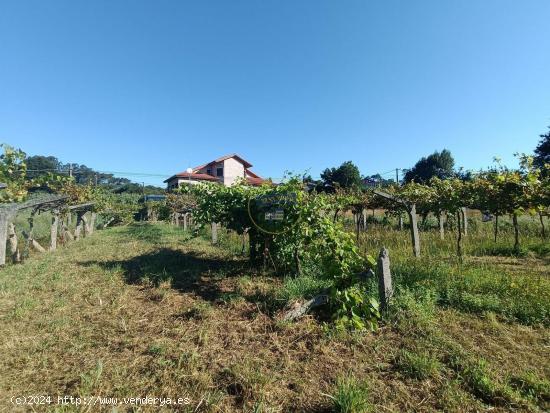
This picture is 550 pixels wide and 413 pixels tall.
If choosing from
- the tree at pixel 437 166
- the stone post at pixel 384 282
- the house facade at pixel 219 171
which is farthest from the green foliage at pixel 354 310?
the tree at pixel 437 166

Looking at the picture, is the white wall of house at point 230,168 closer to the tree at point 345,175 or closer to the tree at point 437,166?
the tree at point 345,175

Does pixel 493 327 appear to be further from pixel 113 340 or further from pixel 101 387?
pixel 113 340

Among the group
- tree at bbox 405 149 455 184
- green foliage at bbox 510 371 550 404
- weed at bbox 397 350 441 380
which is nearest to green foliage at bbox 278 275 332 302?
weed at bbox 397 350 441 380

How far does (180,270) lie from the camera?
7152 millimetres

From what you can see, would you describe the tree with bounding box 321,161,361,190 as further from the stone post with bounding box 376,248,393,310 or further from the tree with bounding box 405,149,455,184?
the stone post with bounding box 376,248,393,310

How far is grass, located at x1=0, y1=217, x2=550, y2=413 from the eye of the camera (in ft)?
8.66

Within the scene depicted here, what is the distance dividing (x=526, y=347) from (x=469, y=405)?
1.51 metres

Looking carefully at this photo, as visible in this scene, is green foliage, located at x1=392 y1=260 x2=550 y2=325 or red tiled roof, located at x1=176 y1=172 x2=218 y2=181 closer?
green foliage, located at x1=392 y1=260 x2=550 y2=325

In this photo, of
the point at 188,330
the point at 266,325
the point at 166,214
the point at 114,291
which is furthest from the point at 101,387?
the point at 166,214

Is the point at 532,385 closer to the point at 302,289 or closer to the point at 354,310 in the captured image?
the point at 354,310

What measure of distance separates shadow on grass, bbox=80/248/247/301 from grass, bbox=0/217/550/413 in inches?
4.4

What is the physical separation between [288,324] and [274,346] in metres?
0.46

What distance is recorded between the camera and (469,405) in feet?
8.16

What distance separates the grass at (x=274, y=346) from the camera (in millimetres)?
2639
